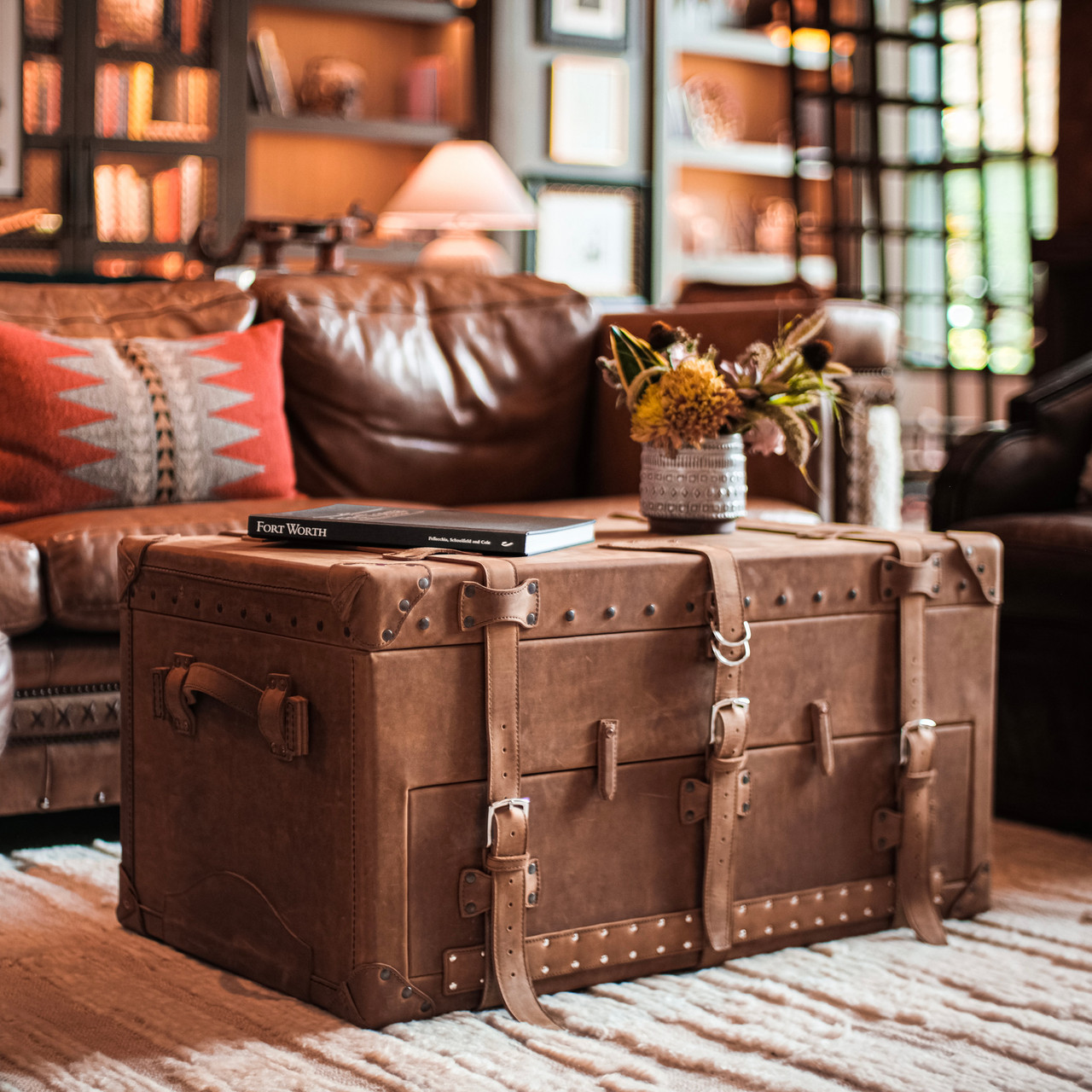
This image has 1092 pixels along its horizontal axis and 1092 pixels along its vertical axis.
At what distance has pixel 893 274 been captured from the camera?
7.51 m

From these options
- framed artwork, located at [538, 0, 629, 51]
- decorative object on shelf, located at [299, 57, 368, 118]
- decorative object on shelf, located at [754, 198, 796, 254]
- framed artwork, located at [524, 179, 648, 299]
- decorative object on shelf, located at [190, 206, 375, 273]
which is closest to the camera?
decorative object on shelf, located at [190, 206, 375, 273]

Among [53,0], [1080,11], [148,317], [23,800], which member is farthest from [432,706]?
[53,0]

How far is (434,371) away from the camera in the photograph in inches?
113

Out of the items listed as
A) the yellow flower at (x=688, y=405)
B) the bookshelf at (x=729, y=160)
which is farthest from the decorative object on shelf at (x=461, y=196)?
the yellow flower at (x=688, y=405)

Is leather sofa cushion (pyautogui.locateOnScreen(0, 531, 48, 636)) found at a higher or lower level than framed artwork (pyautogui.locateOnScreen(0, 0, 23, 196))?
lower

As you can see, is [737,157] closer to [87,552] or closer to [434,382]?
[434,382]

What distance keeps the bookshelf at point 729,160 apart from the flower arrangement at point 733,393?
14.2 feet

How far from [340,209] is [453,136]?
22.5 inches

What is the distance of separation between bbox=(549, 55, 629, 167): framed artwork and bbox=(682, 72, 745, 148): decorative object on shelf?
600 millimetres

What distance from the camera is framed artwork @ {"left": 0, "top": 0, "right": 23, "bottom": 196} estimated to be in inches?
194

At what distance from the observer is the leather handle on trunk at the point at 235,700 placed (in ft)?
4.93

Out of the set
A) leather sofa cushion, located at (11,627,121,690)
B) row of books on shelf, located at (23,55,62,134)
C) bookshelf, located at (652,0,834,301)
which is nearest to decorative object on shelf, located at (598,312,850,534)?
leather sofa cushion, located at (11,627,121,690)

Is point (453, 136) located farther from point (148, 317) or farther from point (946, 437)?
point (148, 317)

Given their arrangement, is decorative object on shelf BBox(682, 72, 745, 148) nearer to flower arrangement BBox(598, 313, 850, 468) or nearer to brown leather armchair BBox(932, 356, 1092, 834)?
brown leather armchair BBox(932, 356, 1092, 834)
